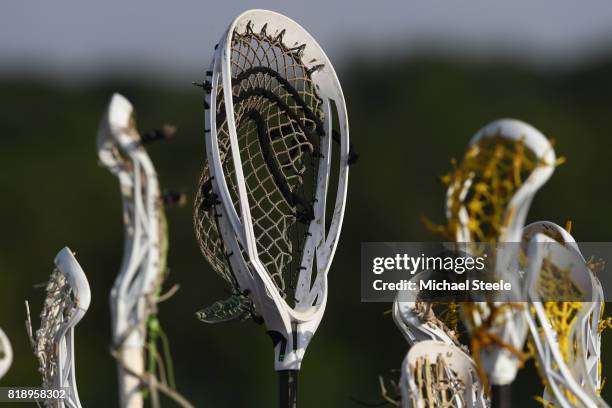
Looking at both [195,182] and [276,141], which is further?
[195,182]

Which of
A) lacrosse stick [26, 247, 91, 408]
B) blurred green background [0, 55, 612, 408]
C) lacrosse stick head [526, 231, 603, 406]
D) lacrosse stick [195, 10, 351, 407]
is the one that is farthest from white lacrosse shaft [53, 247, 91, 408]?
blurred green background [0, 55, 612, 408]

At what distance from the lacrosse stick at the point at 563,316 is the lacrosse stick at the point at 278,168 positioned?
58.7 inches

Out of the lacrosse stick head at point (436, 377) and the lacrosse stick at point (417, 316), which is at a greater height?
the lacrosse stick at point (417, 316)

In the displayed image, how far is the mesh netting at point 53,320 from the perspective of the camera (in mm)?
9078

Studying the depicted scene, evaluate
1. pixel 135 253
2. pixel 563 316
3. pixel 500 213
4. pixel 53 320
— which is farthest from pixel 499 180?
pixel 53 320

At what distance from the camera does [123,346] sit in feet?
21.5

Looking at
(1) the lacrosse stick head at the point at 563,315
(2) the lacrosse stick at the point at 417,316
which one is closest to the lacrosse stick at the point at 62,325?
(2) the lacrosse stick at the point at 417,316

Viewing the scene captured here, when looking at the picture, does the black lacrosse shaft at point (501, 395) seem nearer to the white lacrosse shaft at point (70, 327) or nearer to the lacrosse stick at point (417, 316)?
the lacrosse stick at point (417, 316)

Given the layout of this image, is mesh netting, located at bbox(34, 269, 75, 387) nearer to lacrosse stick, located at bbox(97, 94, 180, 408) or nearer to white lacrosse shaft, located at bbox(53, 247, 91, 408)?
white lacrosse shaft, located at bbox(53, 247, 91, 408)

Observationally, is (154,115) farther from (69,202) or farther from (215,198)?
(215,198)

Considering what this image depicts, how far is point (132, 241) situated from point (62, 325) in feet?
8.45

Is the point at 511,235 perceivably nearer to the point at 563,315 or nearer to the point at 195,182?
the point at 563,315

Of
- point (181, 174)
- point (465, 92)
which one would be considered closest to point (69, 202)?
point (181, 174)

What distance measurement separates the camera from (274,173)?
9648 mm
